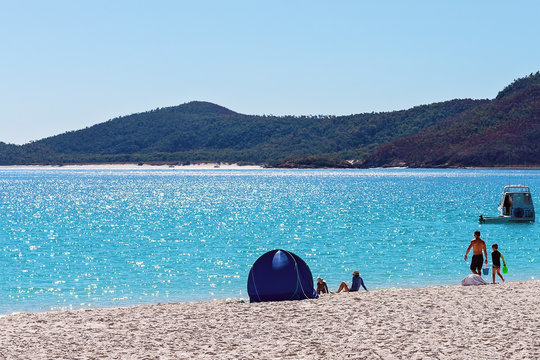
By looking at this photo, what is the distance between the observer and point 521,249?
35656 millimetres

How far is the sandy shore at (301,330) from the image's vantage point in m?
10.9

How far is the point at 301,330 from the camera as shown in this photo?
1255cm

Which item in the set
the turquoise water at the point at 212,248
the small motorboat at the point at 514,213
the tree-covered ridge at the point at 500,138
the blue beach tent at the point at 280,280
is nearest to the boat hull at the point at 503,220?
the small motorboat at the point at 514,213

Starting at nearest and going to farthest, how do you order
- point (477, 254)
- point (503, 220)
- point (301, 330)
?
point (301, 330) < point (477, 254) < point (503, 220)

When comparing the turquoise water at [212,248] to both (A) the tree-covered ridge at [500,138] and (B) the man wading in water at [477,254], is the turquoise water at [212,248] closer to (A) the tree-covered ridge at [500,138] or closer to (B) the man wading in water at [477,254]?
(B) the man wading in water at [477,254]

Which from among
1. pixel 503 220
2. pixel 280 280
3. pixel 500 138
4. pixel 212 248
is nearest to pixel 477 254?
pixel 280 280

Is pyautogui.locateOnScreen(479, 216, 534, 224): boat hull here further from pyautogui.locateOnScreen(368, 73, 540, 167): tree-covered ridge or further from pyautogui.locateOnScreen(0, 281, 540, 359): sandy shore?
pyautogui.locateOnScreen(368, 73, 540, 167): tree-covered ridge

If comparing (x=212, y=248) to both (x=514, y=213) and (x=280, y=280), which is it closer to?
(x=280, y=280)

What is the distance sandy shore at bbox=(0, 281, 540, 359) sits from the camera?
1089cm

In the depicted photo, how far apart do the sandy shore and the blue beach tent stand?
655mm

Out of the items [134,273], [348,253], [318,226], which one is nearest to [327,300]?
[134,273]

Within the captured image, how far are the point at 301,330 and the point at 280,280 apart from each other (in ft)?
12.8

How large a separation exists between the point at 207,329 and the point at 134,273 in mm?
15591

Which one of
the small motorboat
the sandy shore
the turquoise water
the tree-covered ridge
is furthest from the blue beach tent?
the tree-covered ridge
